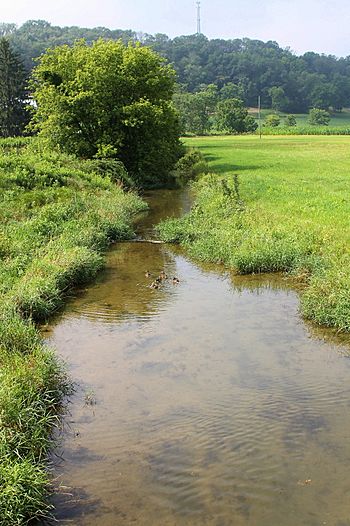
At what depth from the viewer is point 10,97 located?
58188 millimetres

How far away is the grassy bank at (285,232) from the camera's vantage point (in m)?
12.1

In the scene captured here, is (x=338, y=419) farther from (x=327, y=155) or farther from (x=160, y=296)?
(x=327, y=155)

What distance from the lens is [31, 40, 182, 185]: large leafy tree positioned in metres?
30.3

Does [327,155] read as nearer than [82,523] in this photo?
No

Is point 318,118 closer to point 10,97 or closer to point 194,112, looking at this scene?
point 194,112

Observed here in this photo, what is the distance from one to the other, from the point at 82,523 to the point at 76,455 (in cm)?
128

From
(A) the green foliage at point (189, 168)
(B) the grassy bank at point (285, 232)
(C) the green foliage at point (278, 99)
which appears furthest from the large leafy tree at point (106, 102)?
(C) the green foliage at point (278, 99)

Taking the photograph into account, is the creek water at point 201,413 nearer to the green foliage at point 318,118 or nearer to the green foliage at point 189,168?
the green foliage at point 189,168

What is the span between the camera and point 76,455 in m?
7.25

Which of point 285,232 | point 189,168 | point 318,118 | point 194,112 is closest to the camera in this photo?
point 285,232

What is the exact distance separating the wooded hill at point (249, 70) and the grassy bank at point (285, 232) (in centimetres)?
10687

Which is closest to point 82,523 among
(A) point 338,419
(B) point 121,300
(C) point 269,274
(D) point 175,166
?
(A) point 338,419

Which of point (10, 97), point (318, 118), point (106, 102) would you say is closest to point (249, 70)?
point (318, 118)

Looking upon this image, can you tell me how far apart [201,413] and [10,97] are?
56.9 m
